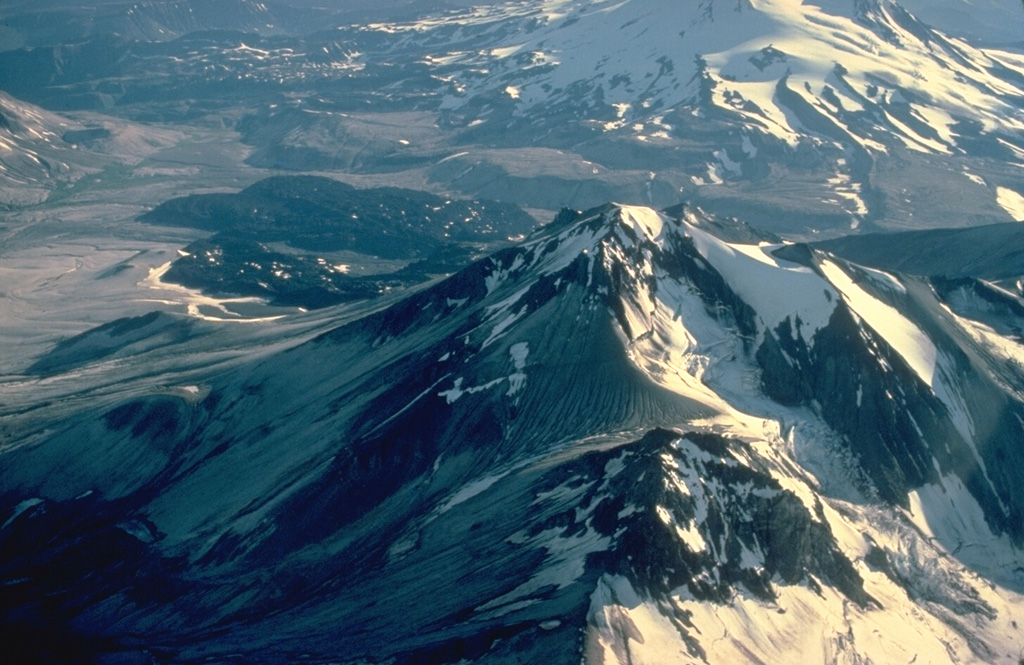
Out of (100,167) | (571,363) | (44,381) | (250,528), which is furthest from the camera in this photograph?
(100,167)

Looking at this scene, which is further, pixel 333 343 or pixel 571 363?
pixel 333 343

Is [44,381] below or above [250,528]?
below

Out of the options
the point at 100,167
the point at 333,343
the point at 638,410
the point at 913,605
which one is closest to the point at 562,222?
the point at 333,343

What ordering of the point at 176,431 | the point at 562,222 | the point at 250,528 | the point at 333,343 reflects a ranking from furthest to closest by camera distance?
the point at 562,222
the point at 333,343
the point at 176,431
the point at 250,528

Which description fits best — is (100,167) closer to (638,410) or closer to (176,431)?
(176,431)

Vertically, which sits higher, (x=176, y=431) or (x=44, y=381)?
(x=176, y=431)

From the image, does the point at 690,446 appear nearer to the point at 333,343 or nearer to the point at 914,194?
the point at 333,343

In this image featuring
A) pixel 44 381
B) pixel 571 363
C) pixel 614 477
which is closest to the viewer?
pixel 614 477

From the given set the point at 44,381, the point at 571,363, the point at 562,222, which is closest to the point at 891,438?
the point at 571,363

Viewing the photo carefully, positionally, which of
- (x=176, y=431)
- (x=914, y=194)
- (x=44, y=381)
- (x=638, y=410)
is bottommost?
(x=914, y=194)
